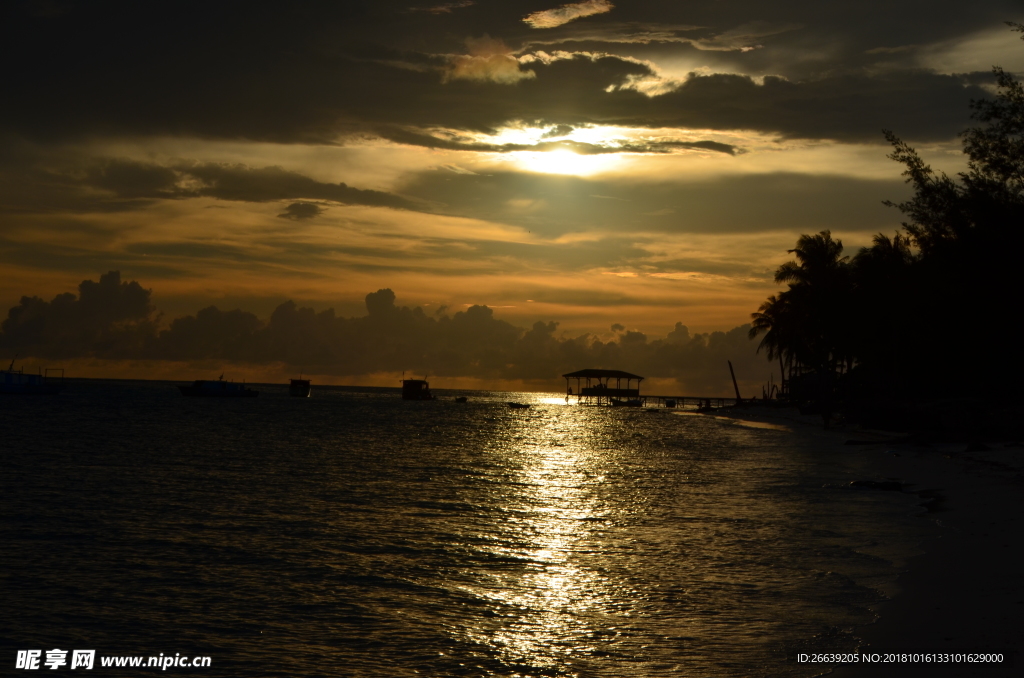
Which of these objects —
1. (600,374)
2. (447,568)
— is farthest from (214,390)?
(447,568)

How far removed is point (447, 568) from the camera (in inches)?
640

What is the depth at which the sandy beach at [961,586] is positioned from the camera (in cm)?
937

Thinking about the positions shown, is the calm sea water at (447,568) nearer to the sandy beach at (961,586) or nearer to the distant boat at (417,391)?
the sandy beach at (961,586)

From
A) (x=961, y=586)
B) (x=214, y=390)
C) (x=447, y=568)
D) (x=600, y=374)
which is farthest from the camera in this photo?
(x=214, y=390)

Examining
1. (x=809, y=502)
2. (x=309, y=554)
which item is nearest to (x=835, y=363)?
(x=809, y=502)

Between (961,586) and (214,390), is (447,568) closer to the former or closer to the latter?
(961,586)

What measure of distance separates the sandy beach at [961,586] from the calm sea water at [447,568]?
0.54 meters

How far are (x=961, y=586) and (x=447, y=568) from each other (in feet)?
29.5

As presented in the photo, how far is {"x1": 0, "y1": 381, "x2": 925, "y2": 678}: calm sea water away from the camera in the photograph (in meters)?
10.9

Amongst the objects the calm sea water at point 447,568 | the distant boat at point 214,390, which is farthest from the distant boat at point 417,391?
the calm sea water at point 447,568

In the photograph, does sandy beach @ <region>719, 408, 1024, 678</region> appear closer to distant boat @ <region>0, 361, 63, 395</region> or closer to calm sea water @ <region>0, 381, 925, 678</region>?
calm sea water @ <region>0, 381, 925, 678</region>

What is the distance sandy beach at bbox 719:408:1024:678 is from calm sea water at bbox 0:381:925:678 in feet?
1.76

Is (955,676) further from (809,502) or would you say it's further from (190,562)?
(809,502)

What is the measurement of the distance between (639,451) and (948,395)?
2365 centimetres
